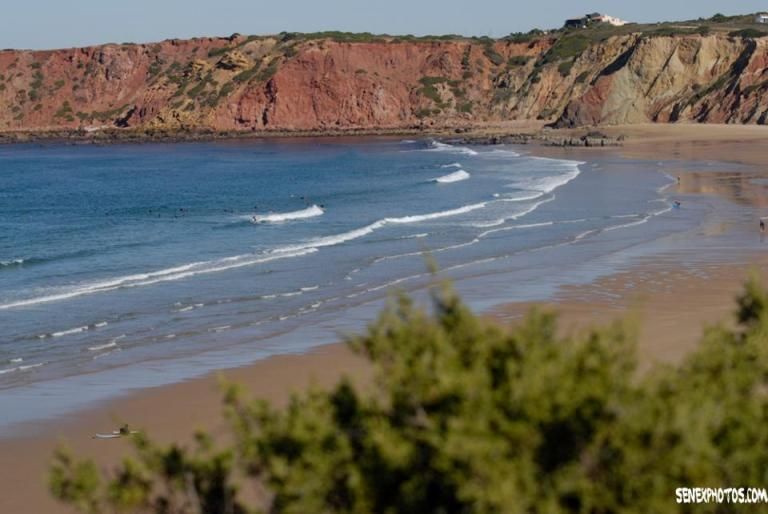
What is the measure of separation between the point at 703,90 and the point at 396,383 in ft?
312

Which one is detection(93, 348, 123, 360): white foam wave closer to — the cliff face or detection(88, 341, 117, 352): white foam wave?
detection(88, 341, 117, 352): white foam wave

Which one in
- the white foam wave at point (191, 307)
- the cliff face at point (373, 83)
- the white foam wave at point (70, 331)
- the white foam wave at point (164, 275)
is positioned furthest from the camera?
Answer: the cliff face at point (373, 83)

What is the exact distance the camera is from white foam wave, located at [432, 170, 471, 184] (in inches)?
2244

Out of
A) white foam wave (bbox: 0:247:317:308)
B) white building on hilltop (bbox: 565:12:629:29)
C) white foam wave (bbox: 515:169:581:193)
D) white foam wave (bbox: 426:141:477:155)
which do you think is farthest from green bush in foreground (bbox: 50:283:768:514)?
white building on hilltop (bbox: 565:12:629:29)

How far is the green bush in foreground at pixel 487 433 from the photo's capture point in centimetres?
490

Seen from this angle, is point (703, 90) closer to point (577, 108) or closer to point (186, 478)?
point (577, 108)

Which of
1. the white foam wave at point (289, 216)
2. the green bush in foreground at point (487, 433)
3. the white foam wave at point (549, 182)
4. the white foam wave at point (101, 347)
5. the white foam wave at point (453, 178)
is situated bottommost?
the white foam wave at point (549, 182)

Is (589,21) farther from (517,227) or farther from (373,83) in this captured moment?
(517,227)

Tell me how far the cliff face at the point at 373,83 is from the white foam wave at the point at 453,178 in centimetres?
3699

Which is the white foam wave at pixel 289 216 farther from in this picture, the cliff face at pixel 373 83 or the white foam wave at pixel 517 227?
the cliff face at pixel 373 83

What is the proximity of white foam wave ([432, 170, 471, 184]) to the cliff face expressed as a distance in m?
37.0

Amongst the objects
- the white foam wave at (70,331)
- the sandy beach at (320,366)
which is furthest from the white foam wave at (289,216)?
the white foam wave at (70,331)

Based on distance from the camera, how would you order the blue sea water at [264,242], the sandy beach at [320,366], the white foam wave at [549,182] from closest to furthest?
the sandy beach at [320,366] < the blue sea water at [264,242] < the white foam wave at [549,182]

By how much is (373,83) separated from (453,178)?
6913cm
